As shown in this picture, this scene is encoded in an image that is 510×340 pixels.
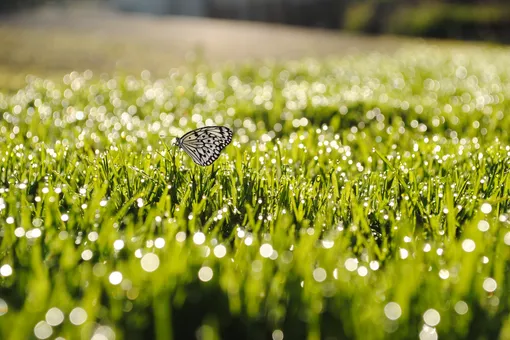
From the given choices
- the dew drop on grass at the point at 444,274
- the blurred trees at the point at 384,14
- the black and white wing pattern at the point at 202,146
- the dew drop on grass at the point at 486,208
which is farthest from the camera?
the blurred trees at the point at 384,14

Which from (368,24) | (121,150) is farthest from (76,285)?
(368,24)

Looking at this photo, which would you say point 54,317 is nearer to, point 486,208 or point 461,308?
point 461,308

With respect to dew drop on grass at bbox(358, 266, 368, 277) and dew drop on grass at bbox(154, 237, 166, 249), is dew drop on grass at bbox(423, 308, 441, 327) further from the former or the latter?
dew drop on grass at bbox(154, 237, 166, 249)

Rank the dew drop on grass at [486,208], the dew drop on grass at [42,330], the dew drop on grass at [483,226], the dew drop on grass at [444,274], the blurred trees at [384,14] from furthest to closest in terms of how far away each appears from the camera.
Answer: the blurred trees at [384,14] < the dew drop on grass at [486,208] < the dew drop on grass at [483,226] < the dew drop on grass at [444,274] < the dew drop on grass at [42,330]

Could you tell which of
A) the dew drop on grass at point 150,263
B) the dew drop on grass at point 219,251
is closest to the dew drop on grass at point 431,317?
the dew drop on grass at point 219,251

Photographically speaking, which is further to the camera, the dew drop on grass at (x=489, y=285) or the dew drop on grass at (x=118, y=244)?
the dew drop on grass at (x=118, y=244)

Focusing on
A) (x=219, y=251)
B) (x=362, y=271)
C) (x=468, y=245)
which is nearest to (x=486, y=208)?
(x=468, y=245)

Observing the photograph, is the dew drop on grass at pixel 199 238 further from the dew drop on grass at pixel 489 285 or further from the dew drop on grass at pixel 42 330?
the dew drop on grass at pixel 489 285

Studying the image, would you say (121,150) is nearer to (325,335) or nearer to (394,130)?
(325,335)
